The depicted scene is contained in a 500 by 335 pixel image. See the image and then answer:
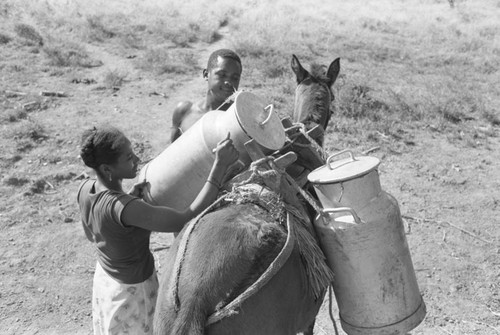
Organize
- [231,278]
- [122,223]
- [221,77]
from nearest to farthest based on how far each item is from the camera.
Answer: [231,278], [122,223], [221,77]

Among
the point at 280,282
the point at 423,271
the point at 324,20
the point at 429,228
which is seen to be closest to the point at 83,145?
the point at 280,282

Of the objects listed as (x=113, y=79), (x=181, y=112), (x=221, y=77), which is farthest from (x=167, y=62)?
(x=221, y=77)

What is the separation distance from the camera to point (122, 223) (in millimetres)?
2137

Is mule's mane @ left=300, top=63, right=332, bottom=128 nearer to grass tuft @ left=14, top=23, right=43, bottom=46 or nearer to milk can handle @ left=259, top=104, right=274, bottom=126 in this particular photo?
milk can handle @ left=259, top=104, right=274, bottom=126

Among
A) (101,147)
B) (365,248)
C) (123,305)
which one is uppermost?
(101,147)

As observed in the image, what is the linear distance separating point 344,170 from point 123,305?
4.04 ft

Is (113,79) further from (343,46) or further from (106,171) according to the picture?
(106,171)

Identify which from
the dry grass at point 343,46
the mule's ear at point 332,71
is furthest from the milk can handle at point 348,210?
the dry grass at point 343,46

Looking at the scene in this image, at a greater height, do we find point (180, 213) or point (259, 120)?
point (259, 120)

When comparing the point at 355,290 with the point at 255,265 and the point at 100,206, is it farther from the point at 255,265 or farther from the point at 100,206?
the point at 100,206

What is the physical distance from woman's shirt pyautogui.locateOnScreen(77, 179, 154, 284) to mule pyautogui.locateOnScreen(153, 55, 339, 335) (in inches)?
11.1

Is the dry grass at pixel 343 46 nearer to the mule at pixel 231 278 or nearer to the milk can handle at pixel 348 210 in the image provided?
the milk can handle at pixel 348 210

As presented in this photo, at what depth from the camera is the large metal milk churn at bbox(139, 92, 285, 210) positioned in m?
2.26

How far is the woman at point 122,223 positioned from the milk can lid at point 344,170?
16.7 inches
